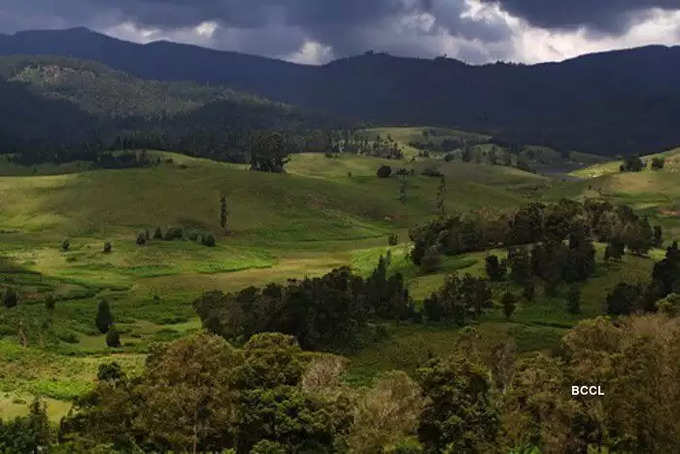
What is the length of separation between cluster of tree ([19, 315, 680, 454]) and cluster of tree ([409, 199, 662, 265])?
211 ft

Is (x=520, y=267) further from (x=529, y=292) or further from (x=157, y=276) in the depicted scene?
(x=157, y=276)

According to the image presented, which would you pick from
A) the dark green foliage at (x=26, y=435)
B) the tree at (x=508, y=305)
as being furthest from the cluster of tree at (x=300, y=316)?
the dark green foliage at (x=26, y=435)

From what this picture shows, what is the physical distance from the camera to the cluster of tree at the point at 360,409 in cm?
4056

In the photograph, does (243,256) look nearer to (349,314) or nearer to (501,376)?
(349,314)

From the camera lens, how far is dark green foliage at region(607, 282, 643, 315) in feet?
268

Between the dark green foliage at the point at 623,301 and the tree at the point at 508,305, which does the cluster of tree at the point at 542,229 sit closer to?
the dark green foliage at the point at 623,301

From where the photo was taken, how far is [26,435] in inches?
1604

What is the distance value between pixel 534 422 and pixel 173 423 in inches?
839

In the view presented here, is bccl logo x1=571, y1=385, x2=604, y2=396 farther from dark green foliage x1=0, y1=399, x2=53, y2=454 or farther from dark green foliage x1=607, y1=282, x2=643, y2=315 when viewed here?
dark green foliage x1=607, y1=282, x2=643, y2=315

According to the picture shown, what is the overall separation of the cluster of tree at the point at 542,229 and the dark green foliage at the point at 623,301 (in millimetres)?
22049

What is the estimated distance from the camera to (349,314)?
3000 inches

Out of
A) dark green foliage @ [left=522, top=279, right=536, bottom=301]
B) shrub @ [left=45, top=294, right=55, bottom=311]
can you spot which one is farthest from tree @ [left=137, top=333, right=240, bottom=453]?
dark green foliage @ [left=522, top=279, right=536, bottom=301]

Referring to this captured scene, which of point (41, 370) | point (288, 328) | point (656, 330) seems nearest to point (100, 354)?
point (41, 370)

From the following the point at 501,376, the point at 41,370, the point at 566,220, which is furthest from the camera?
the point at 566,220
